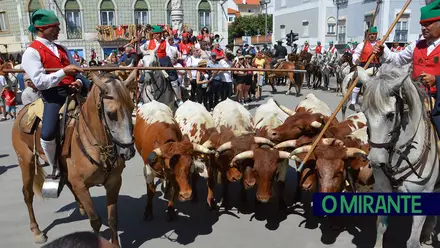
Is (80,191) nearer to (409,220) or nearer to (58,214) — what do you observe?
(58,214)

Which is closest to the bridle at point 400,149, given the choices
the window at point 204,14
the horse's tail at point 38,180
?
the horse's tail at point 38,180

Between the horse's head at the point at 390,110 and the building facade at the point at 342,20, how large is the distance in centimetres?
2579

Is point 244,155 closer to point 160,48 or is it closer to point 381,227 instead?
point 381,227

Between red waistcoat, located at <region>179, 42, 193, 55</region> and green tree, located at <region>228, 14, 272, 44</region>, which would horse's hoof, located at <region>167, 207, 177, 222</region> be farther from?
green tree, located at <region>228, 14, 272, 44</region>

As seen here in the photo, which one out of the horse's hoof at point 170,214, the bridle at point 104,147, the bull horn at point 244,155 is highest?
the bridle at point 104,147

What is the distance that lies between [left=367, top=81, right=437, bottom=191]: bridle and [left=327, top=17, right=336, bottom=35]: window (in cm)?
3204

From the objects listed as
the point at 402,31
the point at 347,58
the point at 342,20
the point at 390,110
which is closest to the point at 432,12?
the point at 390,110

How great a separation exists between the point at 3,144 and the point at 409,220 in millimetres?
9888

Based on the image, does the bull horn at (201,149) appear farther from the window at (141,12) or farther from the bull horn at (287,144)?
the window at (141,12)

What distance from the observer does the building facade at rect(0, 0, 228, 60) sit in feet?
104

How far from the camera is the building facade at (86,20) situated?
1244 inches

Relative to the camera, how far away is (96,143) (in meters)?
3.95

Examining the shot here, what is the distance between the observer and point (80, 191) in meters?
3.99

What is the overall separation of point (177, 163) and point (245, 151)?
102 cm
